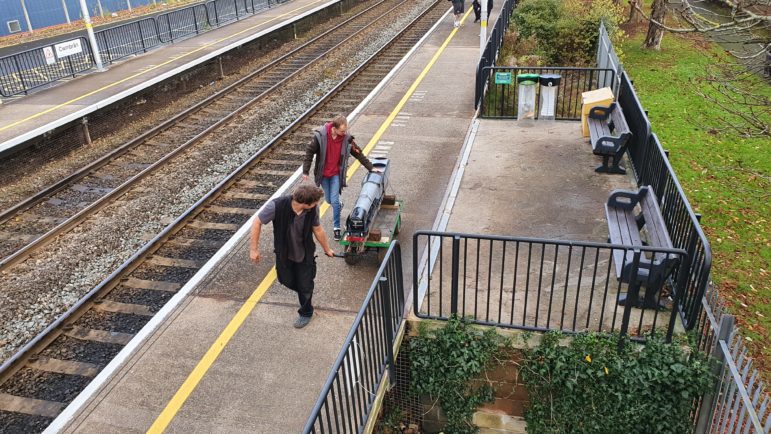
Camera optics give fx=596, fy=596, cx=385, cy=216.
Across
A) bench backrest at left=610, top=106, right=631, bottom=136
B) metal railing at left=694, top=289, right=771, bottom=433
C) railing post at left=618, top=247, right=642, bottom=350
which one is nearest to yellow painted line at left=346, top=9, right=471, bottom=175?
bench backrest at left=610, top=106, right=631, bottom=136

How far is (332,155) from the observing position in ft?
24.3

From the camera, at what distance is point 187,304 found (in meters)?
6.82

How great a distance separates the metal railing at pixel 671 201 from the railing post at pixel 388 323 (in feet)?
8.69

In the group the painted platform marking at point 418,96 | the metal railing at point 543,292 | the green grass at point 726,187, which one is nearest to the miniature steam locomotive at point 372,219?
the metal railing at point 543,292

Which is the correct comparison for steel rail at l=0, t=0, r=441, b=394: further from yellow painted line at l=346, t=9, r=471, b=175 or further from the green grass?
the green grass

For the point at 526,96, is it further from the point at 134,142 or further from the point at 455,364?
the point at 134,142

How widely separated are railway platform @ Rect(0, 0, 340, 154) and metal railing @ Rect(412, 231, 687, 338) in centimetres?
1015

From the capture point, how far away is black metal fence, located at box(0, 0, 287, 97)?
1656 centimetres

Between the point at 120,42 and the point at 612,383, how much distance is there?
19886 mm

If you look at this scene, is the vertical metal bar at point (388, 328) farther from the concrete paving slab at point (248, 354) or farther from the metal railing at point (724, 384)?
the metal railing at point (724, 384)

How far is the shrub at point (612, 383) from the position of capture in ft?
17.0

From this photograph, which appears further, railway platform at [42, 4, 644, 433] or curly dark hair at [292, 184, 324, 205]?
curly dark hair at [292, 184, 324, 205]

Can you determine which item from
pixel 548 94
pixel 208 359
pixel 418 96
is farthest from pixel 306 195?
pixel 418 96

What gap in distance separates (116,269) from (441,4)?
25.2 m
